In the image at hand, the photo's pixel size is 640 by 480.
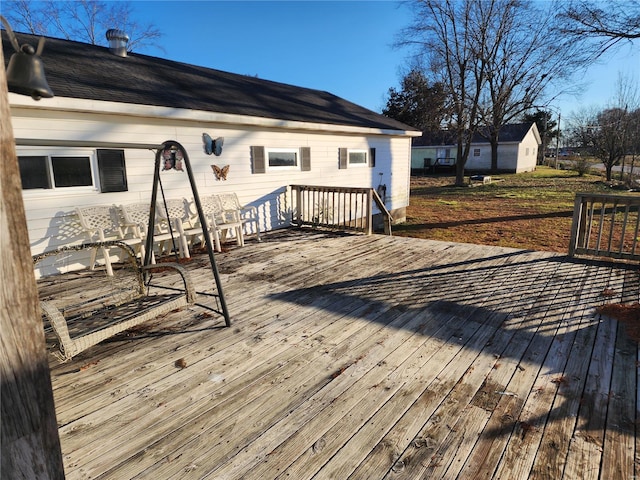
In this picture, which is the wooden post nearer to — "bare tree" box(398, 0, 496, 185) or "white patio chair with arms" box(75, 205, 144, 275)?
"white patio chair with arms" box(75, 205, 144, 275)

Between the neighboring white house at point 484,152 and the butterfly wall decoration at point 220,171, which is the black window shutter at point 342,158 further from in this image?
the neighboring white house at point 484,152

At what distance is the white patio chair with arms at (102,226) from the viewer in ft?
15.7

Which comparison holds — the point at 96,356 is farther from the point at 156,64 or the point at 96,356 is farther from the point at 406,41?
the point at 406,41

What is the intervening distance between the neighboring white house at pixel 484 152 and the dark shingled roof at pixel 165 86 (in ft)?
72.3

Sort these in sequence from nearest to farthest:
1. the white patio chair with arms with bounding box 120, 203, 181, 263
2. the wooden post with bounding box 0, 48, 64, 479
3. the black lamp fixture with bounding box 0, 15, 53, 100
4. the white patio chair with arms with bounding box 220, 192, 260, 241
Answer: the wooden post with bounding box 0, 48, 64, 479
the black lamp fixture with bounding box 0, 15, 53, 100
the white patio chair with arms with bounding box 120, 203, 181, 263
the white patio chair with arms with bounding box 220, 192, 260, 241

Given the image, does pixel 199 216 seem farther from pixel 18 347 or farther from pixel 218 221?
pixel 218 221

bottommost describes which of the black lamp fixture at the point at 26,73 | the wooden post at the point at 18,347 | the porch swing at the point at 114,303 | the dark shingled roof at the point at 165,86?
the porch swing at the point at 114,303

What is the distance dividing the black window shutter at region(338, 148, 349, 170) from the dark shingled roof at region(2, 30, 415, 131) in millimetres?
682

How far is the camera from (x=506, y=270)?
4.83m

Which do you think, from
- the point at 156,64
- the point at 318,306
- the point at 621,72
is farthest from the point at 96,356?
the point at 621,72

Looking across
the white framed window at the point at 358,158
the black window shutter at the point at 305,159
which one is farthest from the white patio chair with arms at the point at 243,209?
the white framed window at the point at 358,158

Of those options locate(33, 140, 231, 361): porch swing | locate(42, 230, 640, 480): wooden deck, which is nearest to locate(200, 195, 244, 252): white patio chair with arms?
locate(33, 140, 231, 361): porch swing

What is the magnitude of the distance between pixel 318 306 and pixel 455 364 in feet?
4.83

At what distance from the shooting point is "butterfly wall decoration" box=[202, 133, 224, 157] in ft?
20.7
